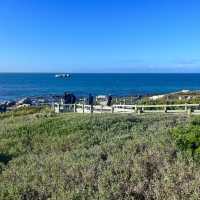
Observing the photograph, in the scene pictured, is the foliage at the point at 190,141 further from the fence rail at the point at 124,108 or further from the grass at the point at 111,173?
the fence rail at the point at 124,108

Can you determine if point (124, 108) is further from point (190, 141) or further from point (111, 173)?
point (111, 173)

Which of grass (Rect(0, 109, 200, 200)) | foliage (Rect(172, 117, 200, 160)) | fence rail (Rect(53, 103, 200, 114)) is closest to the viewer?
grass (Rect(0, 109, 200, 200))

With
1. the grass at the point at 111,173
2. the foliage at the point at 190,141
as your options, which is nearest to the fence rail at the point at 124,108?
the grass at the point at 111,173

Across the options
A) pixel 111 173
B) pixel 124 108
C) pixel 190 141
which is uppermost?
pixel 190 141

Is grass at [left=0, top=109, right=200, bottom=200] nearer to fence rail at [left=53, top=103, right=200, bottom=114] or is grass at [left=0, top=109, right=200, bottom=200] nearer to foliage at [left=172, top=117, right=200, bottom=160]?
foliage at [left=172, top=117, right=200, bottom=160]

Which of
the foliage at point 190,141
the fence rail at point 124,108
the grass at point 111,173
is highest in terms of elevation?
the foliage at point 190,141

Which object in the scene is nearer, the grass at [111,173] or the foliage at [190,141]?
the grass at [111,173]

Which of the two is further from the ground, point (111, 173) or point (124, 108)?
point (111, 173)

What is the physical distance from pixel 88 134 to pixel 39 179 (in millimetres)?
7140

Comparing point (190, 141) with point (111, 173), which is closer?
point (111, 173)

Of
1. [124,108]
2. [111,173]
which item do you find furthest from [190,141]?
[124,108]

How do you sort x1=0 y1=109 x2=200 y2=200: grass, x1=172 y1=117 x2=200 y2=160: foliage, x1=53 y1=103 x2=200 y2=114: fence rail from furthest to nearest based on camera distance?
x1=53 y1=103 x2=200 y2=114: fence rail, x1=172 y1=117 x2=200 y2=160: foliage, x1=0 y1=109 x2=200 y2=200: grass

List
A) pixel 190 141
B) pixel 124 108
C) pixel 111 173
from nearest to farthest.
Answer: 1. pixel 111 173
2. pixel 190 141
3. pixel 124 108

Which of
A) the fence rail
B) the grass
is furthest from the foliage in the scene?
the fence rail
